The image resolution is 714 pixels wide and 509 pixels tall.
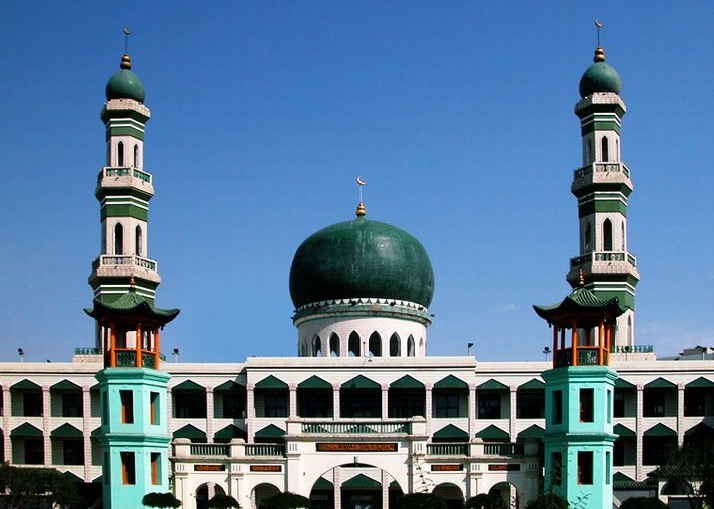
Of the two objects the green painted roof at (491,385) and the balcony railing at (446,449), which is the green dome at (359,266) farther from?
the balcony railing at (446,449)

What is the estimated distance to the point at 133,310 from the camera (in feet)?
166

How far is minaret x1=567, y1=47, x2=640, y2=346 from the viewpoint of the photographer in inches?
2795

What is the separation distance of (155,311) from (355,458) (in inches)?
387

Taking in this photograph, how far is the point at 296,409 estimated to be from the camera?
2785 inches

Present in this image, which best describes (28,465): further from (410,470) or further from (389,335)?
(410,470)

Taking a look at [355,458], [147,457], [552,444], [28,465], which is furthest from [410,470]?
[28,465]

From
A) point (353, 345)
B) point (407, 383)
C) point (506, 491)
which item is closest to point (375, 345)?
point (353, 345)

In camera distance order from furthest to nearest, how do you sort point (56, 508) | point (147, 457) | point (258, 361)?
point (258, 361) < point (56, 508) < point (147, 457)

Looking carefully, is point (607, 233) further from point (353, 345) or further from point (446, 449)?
point (446, 449)

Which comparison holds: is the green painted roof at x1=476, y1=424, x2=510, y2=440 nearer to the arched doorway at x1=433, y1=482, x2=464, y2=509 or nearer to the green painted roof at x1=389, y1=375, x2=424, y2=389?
the green painted roof at x1=389, y1=375, x2=424, y2=389

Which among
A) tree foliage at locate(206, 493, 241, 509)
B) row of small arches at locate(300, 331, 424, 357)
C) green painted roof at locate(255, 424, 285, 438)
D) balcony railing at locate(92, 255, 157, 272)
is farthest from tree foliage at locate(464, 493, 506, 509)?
balcony railing at locate(92, 255, 157, 272)

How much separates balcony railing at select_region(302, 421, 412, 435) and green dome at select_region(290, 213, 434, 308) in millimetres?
22314

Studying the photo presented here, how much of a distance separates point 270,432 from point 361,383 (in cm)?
556

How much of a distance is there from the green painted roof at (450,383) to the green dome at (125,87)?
23.2m
